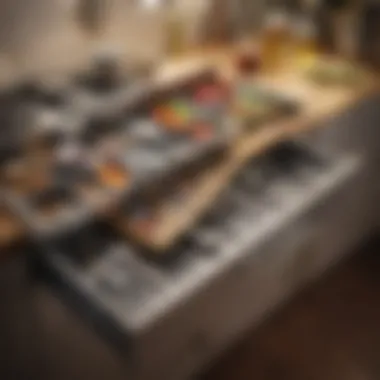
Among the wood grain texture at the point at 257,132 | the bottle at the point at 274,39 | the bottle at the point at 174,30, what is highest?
the bottle at the point at 174,30

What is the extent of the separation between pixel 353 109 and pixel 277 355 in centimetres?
54

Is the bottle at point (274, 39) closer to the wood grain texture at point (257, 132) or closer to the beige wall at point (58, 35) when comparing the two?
the wood grain texture at point (257, 132)

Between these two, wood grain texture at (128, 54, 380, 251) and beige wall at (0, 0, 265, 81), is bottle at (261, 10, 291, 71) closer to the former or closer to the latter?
wood grain texture at (128, 54, 380, 251)

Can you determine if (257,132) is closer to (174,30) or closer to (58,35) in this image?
(174,30)

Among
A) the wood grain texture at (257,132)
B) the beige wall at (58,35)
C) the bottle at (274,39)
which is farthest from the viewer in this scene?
the bottle at (274,39)

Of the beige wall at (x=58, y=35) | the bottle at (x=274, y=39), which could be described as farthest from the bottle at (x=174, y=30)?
the bottle at (x=274, y=39)

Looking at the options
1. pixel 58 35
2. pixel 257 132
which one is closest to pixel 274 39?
pixel 257 132

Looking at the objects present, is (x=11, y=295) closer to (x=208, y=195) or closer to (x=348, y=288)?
(x=208, y=195)

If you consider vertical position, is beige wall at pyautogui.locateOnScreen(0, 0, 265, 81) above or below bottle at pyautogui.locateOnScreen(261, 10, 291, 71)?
above

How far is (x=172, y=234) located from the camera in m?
1.03

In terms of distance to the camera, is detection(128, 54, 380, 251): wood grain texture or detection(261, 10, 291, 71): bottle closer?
detection(128, 54, 380, 251): wood grain texture

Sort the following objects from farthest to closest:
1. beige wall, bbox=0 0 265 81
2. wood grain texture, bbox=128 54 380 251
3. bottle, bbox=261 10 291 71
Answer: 1. bottle, bbox=261 10 291 71
2. wood grain texture, bbox=128 54 380 251
3. beige wall, bbox=0 0 265 81

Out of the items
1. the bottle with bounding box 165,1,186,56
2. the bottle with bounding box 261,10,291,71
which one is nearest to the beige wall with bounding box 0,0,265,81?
the bottle with bounding box 165,1,186,56

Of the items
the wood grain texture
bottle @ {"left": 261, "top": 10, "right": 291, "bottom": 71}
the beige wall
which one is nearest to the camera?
the beige wall
